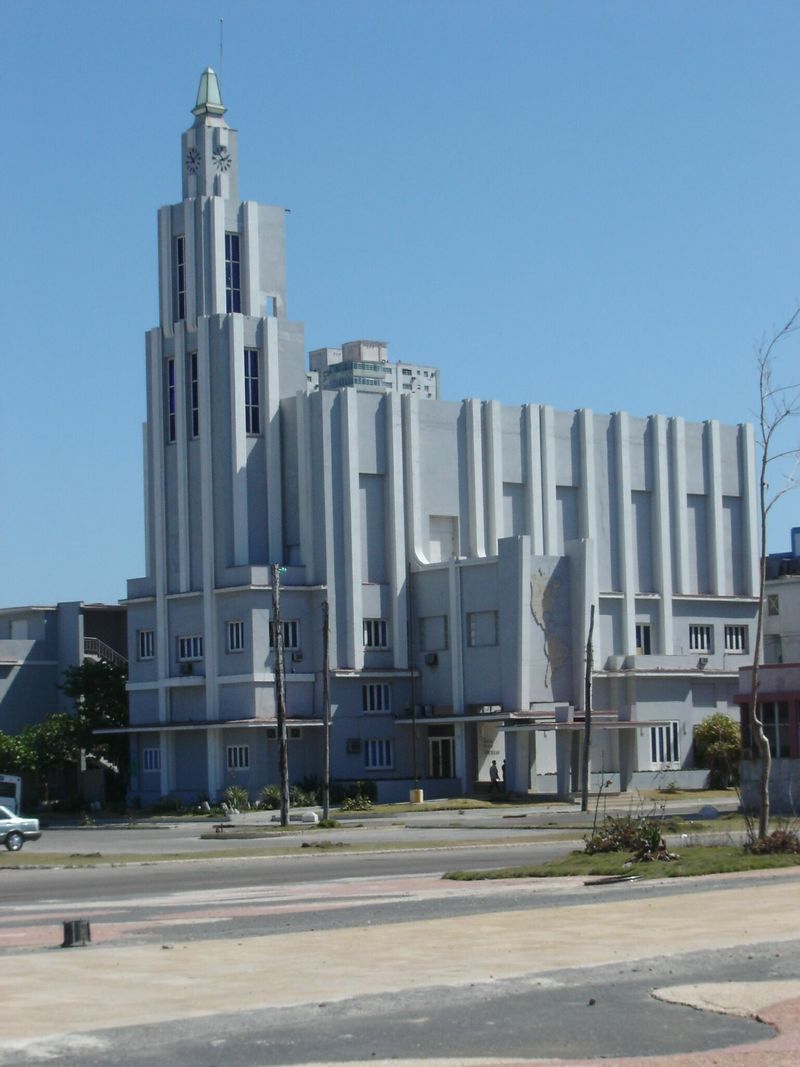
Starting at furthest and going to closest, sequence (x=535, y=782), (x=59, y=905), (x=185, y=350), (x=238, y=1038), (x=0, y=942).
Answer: (x=185, y=350) < (x=535, y=782) < (x=59, y=905) < (x=0, y=942) < (x=238, y=1038)

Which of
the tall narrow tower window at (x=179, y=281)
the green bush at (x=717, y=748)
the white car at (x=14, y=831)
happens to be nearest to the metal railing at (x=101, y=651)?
the tall narrow tower window at (x=179, y=281)

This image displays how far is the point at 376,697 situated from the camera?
84.9m

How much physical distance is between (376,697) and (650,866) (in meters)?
56.5

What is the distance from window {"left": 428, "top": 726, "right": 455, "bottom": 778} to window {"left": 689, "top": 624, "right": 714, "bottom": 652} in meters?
17.0

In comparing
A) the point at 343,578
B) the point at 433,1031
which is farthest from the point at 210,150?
the point at 433,1031

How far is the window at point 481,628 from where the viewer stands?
3260 inches

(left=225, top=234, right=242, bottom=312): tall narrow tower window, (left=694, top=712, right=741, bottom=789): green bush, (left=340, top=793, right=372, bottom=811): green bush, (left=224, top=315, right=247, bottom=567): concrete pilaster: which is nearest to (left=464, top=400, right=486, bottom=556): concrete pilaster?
(left=224, top=315, right=247, bottom=567): concrete pilaster

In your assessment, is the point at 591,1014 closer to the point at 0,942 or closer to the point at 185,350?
the point at 0,942

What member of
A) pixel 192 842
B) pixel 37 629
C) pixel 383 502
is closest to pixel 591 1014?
pixel 192 842

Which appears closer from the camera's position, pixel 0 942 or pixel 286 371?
pixel 0 942

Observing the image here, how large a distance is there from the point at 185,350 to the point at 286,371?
502cm

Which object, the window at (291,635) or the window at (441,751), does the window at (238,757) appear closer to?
the window at (291,635)

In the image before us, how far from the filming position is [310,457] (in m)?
84.1

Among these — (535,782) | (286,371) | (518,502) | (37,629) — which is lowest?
(535,782)
